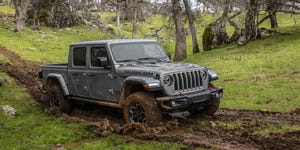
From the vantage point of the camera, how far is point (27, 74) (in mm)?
20297

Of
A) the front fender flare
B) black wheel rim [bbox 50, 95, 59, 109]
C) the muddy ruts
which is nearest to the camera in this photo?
the front fender flare

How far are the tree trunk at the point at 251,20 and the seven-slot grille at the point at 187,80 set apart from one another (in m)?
17.9

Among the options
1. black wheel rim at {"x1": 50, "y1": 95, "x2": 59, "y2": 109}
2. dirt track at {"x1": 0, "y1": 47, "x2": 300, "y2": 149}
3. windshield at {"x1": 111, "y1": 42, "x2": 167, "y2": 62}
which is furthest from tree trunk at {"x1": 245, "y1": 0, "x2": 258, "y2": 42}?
black wheel rim at {"x1": 50, "y1": 95, "x2": 59, "y2": 109}

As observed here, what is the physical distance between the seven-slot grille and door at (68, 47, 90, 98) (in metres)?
3.01

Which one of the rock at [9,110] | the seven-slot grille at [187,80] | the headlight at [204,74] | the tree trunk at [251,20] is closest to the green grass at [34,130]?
the rock at [9,110]

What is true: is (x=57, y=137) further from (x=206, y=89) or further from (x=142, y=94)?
(x=206, y=89)

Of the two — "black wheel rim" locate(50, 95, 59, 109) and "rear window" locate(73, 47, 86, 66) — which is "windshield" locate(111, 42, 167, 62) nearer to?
"rear window" locate(73, 47, 86, 66)

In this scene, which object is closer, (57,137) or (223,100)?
(57,137)

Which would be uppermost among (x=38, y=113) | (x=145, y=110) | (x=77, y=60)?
(x=77, y=60)

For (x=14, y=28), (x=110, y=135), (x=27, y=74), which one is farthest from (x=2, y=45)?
(x=110, y=135)

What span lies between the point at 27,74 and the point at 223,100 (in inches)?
457

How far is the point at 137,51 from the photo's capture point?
32.5 ft

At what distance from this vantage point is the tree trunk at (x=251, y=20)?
25406 mm

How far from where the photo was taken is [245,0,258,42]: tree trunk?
25.4 meters
